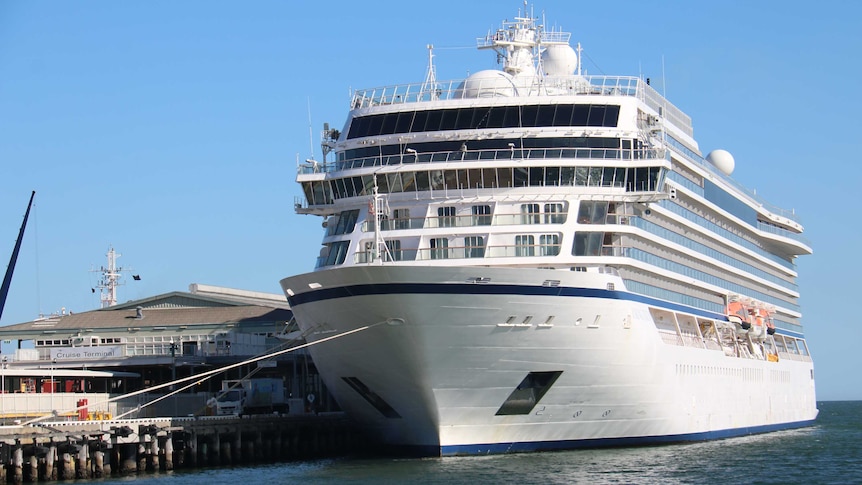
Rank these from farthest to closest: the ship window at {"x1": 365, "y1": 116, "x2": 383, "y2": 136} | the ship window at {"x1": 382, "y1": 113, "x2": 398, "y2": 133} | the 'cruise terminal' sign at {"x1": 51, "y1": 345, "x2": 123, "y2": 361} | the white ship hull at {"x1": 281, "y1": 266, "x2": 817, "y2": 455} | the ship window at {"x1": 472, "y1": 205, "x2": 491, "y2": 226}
A: the 'cruise terminal' sign at {"x1": 51, "y1": 345, "x2": 123, "y2": 361}, the ship window at {"x1": 365, "y1": 116, "x2": 383, "y2": 136}, the ship window at {"x1": 382, "y1": 113, "x2": 398, "y2": 133}, the ship window at {"x1": 472, "y1": 205, "x2": 491, "y2": 226}, the white ship hull at {"x1": 281, "y1": 266, "x2": 817, "y2": 455}

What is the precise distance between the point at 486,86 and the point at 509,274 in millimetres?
9727

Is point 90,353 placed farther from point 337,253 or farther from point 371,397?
point 371,397

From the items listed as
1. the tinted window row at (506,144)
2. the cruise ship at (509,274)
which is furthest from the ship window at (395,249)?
the tinted window row at (506,144)

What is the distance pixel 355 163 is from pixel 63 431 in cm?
1184

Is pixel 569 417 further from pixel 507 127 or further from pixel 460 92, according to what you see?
pixel 460 92

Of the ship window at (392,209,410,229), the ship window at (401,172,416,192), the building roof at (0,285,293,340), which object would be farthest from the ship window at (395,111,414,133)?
the building roof at (0,285,293,340)

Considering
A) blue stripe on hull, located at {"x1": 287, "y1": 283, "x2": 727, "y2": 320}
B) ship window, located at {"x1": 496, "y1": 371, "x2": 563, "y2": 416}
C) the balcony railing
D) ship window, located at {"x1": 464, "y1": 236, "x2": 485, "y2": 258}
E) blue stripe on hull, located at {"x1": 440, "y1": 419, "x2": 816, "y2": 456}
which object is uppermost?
the balcony railing

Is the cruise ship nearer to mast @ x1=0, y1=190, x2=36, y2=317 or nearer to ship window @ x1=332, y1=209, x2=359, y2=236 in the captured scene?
ship window @ x1=332, y1=209, x2=359, y2=236

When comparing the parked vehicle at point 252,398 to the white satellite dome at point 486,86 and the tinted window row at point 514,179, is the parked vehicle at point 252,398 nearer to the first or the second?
the tinted window row at point 514,179

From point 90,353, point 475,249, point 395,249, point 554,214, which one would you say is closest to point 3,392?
point 90,353

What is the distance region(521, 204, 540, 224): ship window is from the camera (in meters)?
36.3

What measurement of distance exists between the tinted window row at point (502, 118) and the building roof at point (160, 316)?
2231 cm

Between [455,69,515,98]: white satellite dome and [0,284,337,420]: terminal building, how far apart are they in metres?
9.75

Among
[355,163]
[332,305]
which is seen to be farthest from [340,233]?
[332,305]
